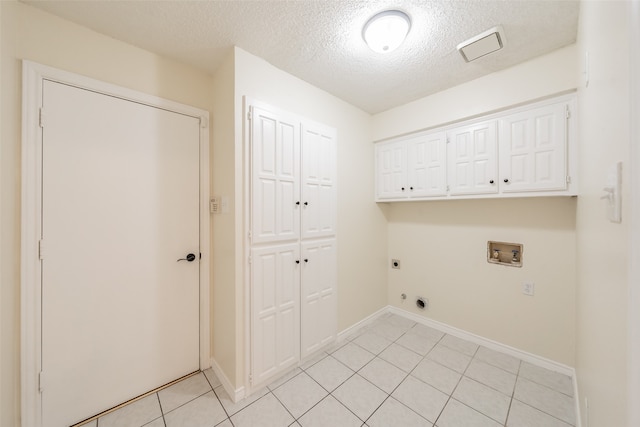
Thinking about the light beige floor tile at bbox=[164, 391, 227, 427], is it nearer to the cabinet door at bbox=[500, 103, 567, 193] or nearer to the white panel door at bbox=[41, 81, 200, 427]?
the white panel door at bbox=[41, 81, 200, 427]

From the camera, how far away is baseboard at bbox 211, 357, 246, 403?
65.3 inches

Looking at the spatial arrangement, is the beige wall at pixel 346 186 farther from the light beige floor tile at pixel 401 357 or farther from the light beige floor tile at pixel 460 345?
the light beige floor tile at pixel 460 345

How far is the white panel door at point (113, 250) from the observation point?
1.42 meters

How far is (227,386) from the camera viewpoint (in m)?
1.75

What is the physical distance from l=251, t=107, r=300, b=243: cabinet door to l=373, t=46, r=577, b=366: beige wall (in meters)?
1.42

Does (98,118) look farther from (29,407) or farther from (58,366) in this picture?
(29,407)

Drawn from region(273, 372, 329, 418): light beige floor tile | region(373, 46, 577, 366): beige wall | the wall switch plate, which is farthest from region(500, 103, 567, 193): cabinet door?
region(273, 372, 329, 418): light beige floor tile

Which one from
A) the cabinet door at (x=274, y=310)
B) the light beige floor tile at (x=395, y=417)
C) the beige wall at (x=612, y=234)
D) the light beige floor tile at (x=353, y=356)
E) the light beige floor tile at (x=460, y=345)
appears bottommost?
the light beige floor tile at (x=395, y=417)

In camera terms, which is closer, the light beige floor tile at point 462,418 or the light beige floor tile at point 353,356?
the light beige floor tile at point 462,418

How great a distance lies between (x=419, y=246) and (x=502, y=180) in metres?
1.09

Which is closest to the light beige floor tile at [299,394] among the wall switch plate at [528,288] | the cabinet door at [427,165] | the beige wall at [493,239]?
the beige wall at [493,239]

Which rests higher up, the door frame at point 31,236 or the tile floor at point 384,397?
the door frame at point 31,236

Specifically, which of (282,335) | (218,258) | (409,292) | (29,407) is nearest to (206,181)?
(218,258)

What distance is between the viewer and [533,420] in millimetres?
1490
